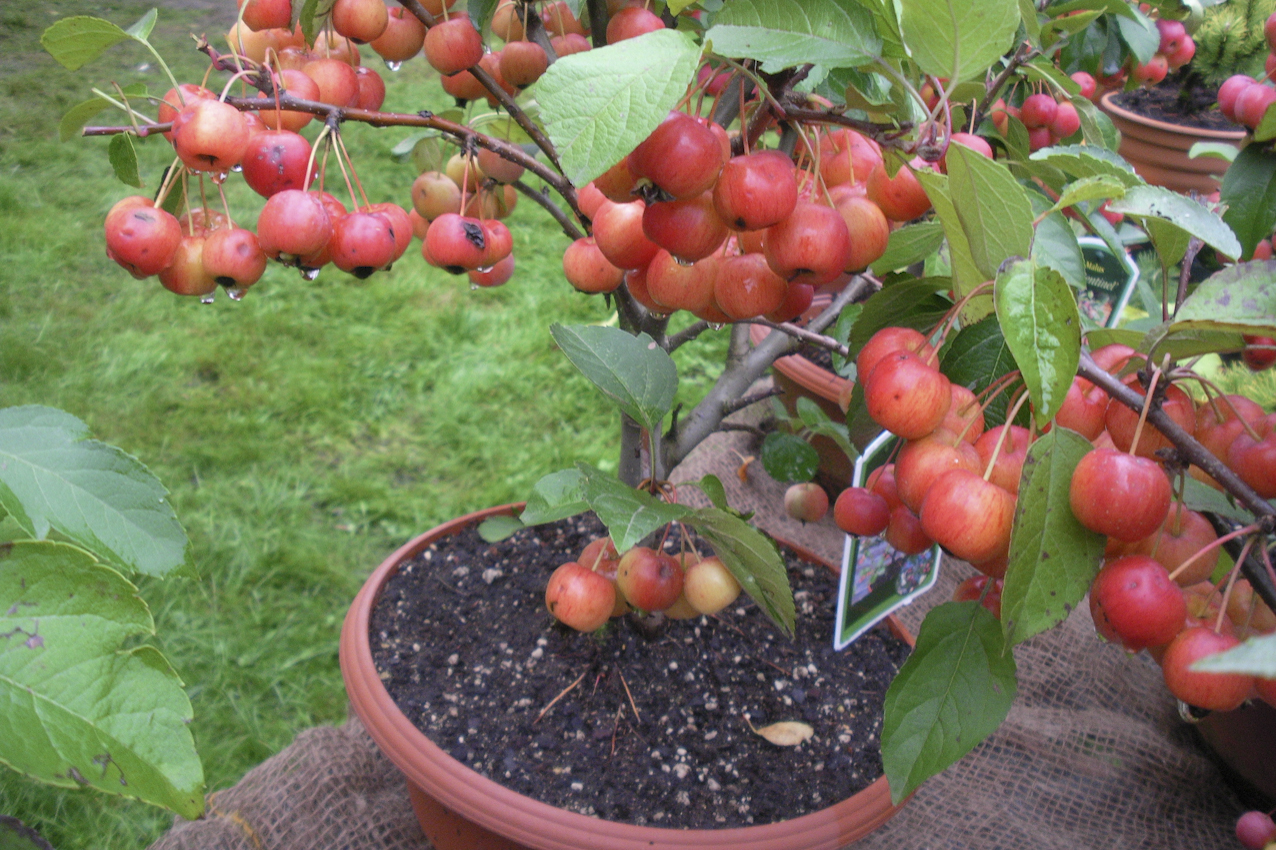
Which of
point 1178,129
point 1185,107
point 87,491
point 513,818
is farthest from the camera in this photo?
point 1185,107

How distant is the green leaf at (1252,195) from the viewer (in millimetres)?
948

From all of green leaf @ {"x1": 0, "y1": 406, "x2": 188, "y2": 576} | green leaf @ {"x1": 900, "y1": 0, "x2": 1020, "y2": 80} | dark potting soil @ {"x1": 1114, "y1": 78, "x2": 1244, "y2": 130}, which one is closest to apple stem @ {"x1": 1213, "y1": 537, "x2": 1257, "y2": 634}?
green leaf @ {"x1": 900, "y1": 0, "x2": 1020, "y2": 80}

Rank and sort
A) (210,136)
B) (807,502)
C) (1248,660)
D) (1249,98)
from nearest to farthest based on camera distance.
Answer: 1. (1248,660)
2. (210,136)
3. (1249,98)
4. (807,502)

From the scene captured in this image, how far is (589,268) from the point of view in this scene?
2.83 ft

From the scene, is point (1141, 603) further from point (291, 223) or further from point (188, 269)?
point (188, 269)

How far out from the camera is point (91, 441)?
1.86 ft

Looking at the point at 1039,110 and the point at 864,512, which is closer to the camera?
the point at 864,512

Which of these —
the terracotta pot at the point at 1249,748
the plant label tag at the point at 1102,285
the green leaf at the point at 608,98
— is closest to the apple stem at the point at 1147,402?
the green leaf at the point at 608,98

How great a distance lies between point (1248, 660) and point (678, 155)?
1.35 ft

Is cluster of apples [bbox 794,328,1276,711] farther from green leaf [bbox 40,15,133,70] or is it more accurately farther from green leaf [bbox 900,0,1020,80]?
green leaf [bbox 40,15,133,70]

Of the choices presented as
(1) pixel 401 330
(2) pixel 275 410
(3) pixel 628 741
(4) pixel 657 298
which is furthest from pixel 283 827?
(1) pixel 401 330

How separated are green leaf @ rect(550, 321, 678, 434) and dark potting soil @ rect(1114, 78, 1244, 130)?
2.68 metres

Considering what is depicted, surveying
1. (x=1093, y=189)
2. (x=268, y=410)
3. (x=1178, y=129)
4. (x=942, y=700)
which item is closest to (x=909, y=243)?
(x=1093, y=189)

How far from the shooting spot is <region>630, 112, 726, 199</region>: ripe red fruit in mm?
555
